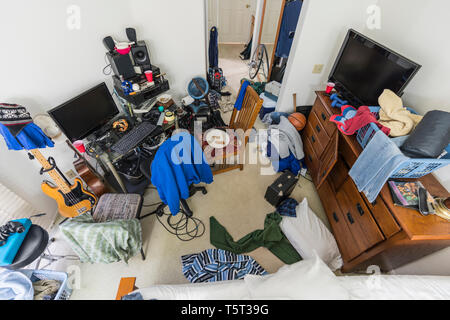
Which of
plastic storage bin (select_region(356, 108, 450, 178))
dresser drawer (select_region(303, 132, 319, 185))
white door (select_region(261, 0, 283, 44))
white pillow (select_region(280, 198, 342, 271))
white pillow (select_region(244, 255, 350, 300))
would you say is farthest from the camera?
white door (select_region(261, 0, 283, 44))

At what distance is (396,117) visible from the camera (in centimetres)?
128

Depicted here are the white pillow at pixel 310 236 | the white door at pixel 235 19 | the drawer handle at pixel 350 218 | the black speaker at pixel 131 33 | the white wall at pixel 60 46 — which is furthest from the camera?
the white door at pixel 235 19

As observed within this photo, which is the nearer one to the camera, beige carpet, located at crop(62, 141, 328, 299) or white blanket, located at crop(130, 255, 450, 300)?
white blanket, located at crop(130, 255, 450, 300)

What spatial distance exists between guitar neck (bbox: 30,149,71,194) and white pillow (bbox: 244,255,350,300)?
1725mm

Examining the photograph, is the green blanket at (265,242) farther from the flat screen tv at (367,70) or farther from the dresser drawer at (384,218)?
the flat screen tv at (367,70)

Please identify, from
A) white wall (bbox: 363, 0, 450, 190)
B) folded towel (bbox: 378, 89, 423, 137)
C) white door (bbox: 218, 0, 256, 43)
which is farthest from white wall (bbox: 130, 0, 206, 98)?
white door (bbox: 218, 0, 256, 43)

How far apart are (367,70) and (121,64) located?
2.29 m

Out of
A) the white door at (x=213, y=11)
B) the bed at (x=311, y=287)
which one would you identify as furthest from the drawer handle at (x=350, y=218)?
the white door at (x=213, y=11)

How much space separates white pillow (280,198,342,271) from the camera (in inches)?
66.9

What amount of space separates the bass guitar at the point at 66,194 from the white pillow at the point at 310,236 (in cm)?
193

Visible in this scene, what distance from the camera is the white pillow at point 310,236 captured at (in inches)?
66.9

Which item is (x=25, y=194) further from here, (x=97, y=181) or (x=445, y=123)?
(x=445, y=123)

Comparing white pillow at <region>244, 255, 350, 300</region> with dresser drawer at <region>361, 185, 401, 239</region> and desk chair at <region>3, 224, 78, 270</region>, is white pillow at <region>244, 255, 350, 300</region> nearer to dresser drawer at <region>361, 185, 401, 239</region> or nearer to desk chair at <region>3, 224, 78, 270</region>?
dresser drawer at <region>361, 185, 401, 239</region>
